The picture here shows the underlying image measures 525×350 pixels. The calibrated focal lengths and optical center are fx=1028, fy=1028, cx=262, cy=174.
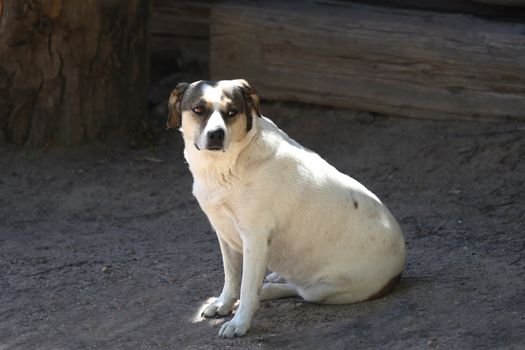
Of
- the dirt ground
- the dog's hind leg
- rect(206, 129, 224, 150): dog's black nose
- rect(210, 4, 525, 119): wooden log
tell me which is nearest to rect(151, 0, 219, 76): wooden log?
rect(210, 4, 525, 119): wooden log

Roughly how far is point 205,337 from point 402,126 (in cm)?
393

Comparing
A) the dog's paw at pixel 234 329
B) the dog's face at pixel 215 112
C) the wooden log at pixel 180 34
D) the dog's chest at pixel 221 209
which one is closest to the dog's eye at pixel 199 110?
the dog's face at pixel 215 112

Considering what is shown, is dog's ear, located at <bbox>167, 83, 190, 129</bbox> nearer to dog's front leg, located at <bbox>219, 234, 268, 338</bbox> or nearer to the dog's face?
the dog's face

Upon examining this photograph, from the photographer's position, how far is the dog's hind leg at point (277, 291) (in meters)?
6.12

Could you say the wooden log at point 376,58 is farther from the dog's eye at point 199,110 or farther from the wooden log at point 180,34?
the dog's eye at point 199,110

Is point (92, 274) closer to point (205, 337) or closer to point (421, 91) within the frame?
point (205, 337)

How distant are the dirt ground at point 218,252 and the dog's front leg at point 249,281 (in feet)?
0.28

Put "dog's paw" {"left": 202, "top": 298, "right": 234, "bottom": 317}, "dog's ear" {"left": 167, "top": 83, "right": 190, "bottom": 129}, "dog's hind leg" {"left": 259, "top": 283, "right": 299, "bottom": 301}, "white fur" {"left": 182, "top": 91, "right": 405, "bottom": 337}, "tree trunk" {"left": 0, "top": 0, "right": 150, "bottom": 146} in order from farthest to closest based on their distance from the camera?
1. "tree trunk" {"left": 0, "top": 0, "right": 150, "bottom": 146}
2. "dog's hind leg" {"left": 259, "top": 283, "right": 299, "bottom": 301}
3. "dog's paw" {"left": 202, "top": 298, "right": 234, "bottom": 317}
4. "dog's ear" {"left": 167, "top": 83, "right": 190, "bottom": 129}
5. "white fur" {"left": 182, "top": 91, "right": 405, "bottom": 337}

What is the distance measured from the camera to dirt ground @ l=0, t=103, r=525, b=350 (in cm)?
560


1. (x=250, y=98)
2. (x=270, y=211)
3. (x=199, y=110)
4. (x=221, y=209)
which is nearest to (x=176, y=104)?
(x=199, y=110)

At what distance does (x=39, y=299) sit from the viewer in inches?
255

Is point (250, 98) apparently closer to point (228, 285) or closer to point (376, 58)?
point (228, 285)

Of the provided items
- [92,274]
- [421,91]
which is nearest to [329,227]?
[92,274]

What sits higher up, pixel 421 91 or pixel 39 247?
pixel 421 91
